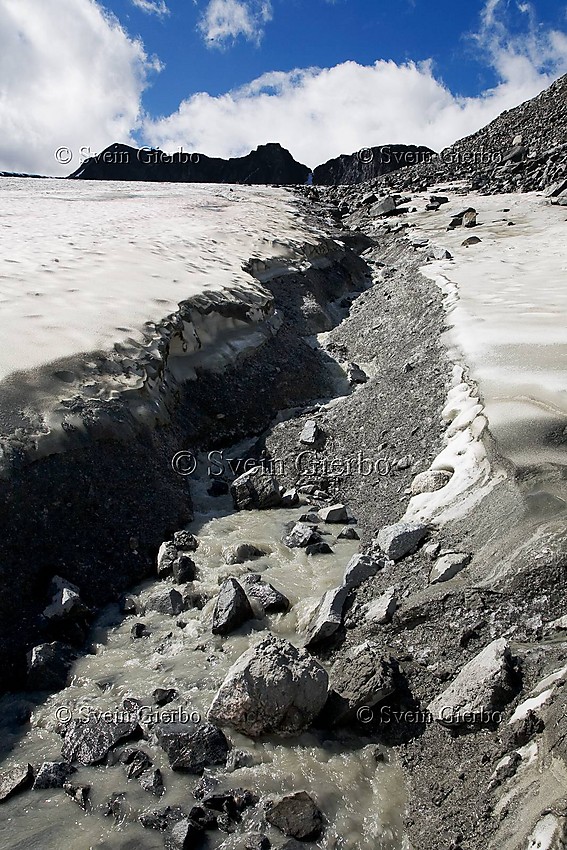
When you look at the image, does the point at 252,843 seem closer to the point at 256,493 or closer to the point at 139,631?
the point at 139,631

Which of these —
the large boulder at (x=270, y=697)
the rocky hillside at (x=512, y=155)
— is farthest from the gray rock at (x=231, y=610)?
the rocky hillside at (x=512, y=155)

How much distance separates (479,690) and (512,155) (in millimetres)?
35658

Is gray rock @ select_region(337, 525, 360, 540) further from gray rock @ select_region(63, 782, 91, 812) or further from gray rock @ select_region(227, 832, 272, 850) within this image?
gray rock @ select_region(63, 782, 91, 812)

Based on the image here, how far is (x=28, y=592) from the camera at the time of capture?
5738 millimetres

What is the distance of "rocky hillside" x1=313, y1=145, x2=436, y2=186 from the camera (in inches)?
2426

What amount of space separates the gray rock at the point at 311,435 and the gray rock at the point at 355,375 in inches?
94.7

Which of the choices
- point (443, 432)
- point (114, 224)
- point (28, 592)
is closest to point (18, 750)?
point (28, 592)

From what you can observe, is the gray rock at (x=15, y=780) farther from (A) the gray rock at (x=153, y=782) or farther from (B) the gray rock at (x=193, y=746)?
(B) the gray rock at (x=193, y=746)

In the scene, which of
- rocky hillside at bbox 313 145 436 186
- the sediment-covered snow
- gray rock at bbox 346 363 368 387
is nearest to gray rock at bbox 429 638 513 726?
the sediment-covered snow

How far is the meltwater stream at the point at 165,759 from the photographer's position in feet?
12.9

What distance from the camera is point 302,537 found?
7082 millimetres

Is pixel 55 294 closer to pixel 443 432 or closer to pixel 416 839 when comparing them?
pixel 443 432

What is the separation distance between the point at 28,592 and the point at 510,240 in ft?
59.1

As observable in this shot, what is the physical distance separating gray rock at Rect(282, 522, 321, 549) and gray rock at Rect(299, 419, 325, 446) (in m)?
2.13
